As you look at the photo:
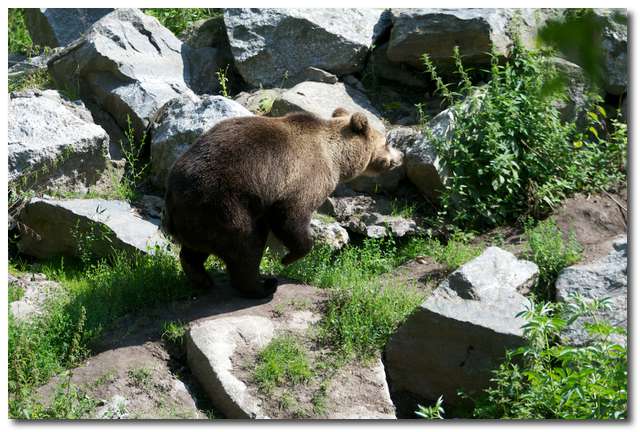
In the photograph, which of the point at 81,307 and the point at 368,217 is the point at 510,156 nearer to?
the point at 368,217

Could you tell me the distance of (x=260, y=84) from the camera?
9023 millimetres

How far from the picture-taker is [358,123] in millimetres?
6902

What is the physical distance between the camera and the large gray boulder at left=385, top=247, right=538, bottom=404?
5.43 m

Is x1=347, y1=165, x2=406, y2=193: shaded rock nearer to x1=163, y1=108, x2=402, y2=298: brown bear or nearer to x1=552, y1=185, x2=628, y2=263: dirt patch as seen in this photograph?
x1=163, y1=108, x2=402, y2=298: brown bear

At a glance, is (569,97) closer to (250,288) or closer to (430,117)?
(430,117)

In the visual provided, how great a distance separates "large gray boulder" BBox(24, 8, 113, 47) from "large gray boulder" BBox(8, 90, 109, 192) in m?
2.59

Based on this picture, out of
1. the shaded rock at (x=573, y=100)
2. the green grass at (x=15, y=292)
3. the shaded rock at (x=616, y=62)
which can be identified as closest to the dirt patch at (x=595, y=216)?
the shaded rock at (x=573, y=100)

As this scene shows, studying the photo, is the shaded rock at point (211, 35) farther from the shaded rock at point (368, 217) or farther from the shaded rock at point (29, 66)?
the shaded rock at point (368, 217)

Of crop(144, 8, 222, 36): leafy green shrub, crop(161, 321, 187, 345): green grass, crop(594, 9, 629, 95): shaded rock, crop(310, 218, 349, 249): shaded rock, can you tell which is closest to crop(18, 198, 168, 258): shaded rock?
crop(161, 321, 187, 345): green grass

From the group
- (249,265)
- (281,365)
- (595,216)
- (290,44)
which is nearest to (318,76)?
(290,44)

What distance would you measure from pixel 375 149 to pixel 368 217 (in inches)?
32.4

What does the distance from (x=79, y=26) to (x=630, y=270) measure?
7.37 metres
